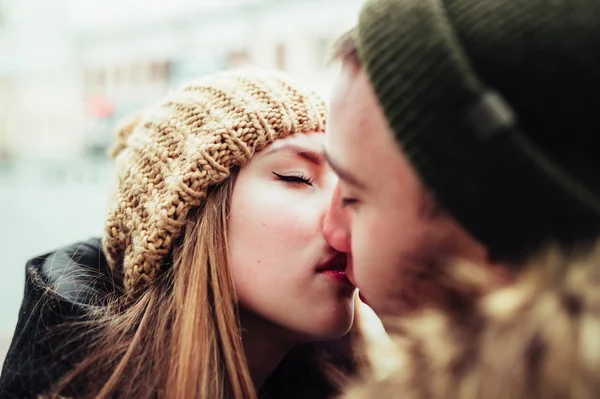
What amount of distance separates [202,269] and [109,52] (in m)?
16.1

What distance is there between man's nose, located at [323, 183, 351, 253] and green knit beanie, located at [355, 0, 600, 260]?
25cm

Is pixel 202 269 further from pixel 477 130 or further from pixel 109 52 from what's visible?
pixel 109 52

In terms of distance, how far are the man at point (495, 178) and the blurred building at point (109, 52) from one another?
37.5ft

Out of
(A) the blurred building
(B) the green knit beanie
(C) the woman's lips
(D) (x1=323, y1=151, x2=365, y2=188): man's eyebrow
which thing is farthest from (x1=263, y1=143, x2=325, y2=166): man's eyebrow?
(A) the blurred building

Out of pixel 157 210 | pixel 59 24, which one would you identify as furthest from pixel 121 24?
pixel 157 210

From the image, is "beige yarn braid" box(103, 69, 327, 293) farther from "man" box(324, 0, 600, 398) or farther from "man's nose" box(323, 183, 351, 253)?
"man" box(324, 0, 600, 398)

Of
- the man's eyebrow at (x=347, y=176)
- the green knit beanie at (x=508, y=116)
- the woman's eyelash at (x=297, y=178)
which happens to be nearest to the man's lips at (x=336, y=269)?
the woman's eyelash at (x=297, y=178)

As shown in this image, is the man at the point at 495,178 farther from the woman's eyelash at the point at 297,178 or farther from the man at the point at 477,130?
the woman's eyelash at the point at 297,178

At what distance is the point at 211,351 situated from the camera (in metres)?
0.97

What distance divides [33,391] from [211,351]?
0.29m

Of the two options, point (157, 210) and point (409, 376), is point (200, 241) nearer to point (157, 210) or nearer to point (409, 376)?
point (157, 210)

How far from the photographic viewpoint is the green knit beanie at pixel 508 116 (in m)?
0.57

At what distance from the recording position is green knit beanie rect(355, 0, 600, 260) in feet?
1.88

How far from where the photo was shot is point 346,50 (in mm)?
783
